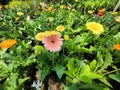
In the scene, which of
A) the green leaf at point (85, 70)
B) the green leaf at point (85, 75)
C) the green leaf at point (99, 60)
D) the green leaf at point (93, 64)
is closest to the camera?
the green leaf at point (85, 75)

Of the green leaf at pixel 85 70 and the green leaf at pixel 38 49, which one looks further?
the green leaf at pixel 38 49

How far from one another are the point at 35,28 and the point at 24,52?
78 centimetres

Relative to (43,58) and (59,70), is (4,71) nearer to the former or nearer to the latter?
(43,58)

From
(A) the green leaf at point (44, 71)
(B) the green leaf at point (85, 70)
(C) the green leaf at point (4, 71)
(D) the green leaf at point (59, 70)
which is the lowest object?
(C) the green leaf at point (4, 71)

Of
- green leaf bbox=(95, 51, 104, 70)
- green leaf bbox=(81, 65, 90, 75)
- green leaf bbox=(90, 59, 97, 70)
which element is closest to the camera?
green leaf bbox=(81, 65, 90, 75)

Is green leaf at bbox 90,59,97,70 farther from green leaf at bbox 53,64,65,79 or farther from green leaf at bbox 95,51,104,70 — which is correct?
green leaf at bbox 53,64,65,79

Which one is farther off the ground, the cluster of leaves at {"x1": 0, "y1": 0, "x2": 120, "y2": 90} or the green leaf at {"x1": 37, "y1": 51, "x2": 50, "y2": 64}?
the green leaf at {"x1": 37, "y1": 51, "x2": 50, "y2": 64}

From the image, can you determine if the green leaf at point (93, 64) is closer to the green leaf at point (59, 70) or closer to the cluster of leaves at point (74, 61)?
the cluster of leaves at point (74, 61)

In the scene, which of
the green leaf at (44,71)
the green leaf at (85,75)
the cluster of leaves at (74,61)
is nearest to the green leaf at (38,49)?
the cluster of leaves at (74,61)

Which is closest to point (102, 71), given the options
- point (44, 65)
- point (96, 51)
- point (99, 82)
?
point (99, 82)

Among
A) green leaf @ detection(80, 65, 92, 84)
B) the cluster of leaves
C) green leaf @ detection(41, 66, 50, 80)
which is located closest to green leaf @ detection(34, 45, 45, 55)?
the cluster of leaves

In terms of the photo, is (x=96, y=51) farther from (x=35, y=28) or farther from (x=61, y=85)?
(x=35, y=28)

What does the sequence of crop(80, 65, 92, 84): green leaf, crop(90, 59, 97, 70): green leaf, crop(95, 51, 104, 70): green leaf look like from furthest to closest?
crop(95, 51, 104, 70): green leaf, crop(90, 59, 97, 70): green leaf, crop(80, 65, 92, 84): green leaf

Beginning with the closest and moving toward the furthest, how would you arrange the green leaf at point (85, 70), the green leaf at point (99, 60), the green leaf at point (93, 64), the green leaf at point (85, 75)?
1. the green leaf at point (85, 75)
2. the green leaf at point (85, 70)
3. the green leaf at point (93, 64)
4. the green leaf at point (99, 60)
